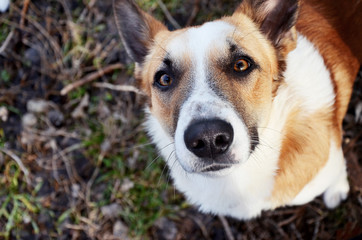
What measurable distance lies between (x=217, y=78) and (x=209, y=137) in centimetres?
48

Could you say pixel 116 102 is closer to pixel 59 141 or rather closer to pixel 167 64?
pixel 59 141

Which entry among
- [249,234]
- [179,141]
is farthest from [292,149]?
[249,234]

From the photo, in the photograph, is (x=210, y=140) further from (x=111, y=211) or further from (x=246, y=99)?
(x=111, y=211)

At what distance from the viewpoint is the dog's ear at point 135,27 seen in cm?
258

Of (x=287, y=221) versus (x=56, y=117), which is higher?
(x=56, y=117)

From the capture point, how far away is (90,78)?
4.17 m

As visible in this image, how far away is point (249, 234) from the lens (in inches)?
136

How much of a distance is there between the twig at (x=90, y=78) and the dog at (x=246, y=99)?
145 cm

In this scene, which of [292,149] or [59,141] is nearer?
[292,149]

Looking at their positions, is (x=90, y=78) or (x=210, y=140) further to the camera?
(x=90, y=78)

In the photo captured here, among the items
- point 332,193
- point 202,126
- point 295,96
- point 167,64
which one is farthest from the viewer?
point 332,193

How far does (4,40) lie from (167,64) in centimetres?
300

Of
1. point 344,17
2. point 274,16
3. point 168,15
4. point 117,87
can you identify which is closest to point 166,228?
point 117,87

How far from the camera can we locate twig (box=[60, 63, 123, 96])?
4.16 metres
